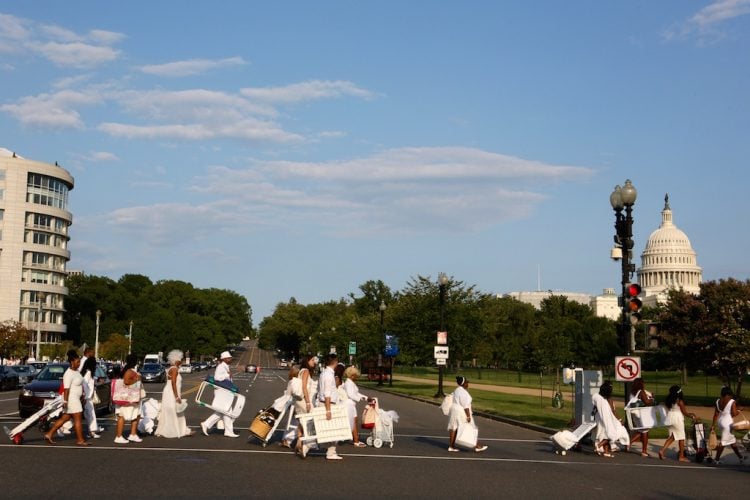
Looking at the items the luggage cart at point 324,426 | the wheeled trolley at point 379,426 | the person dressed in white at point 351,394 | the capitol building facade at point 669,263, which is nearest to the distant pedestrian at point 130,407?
the luggage cart at point 324,426

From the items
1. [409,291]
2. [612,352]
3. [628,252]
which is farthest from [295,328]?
[628,252]

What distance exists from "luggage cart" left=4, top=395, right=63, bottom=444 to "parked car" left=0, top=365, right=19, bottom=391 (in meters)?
28.3

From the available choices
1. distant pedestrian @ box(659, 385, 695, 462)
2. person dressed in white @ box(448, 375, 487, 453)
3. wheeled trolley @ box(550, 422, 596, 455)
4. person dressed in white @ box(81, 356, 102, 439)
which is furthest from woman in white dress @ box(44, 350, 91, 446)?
distant pedestrian @ box(659, 385, 695, 462)

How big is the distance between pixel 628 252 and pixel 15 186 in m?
110

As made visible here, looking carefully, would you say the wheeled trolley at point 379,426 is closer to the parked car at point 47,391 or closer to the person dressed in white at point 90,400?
the person dressed in white at point 90,400

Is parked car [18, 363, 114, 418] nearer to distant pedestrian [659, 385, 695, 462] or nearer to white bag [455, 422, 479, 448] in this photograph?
white bag [455, 422, 479, 448]

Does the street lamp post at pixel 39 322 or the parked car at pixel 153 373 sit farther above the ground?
the street lamp post at pixel 39 322

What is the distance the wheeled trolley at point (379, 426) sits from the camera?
18375 mm

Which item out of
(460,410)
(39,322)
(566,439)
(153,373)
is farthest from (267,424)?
(39,322)

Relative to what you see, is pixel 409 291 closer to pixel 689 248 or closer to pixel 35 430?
pixel 35 430

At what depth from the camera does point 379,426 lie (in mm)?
18453

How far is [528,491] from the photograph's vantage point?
1282 centimetres

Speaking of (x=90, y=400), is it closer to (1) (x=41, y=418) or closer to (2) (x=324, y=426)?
(1) (x=41, y=418)

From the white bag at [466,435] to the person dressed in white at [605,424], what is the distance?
2.53m
